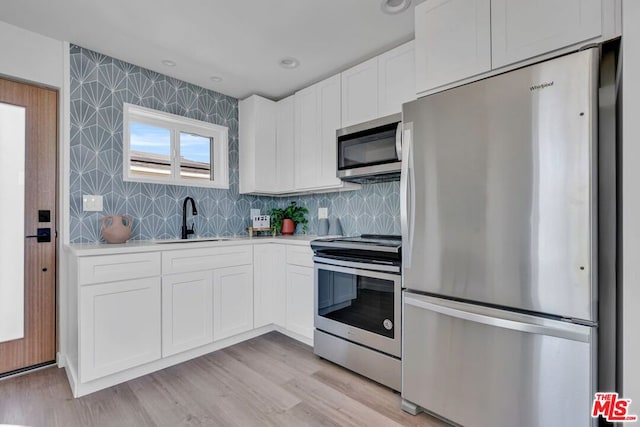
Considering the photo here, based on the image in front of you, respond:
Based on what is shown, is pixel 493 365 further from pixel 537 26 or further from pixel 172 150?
pixel 172 150

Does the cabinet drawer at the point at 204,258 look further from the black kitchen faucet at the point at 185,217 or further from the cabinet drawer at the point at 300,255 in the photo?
the black kitchen faucet at the point at 185,217

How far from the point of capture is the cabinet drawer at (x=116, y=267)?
1993 millimetres

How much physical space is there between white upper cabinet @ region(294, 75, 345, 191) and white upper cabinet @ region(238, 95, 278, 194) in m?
0.35

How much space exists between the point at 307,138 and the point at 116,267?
1.89 meters

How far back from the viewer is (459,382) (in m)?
1.58

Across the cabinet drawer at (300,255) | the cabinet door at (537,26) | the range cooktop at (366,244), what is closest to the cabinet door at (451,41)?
the cabinet door at (537,26)

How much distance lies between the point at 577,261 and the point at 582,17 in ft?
3.32

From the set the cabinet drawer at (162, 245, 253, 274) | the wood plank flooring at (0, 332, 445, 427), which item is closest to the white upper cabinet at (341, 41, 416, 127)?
the cabinet drawer at (162, 245, 253, 274)

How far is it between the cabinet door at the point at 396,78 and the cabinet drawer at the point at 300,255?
1.27 m

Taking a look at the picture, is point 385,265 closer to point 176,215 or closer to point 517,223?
point 517,223

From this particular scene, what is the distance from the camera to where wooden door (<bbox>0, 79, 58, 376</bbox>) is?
2.25 meters

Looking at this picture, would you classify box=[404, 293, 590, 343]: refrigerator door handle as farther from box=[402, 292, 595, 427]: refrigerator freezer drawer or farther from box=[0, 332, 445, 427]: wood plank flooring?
box=[0, 332, 445, 427]: wood plank flooring
